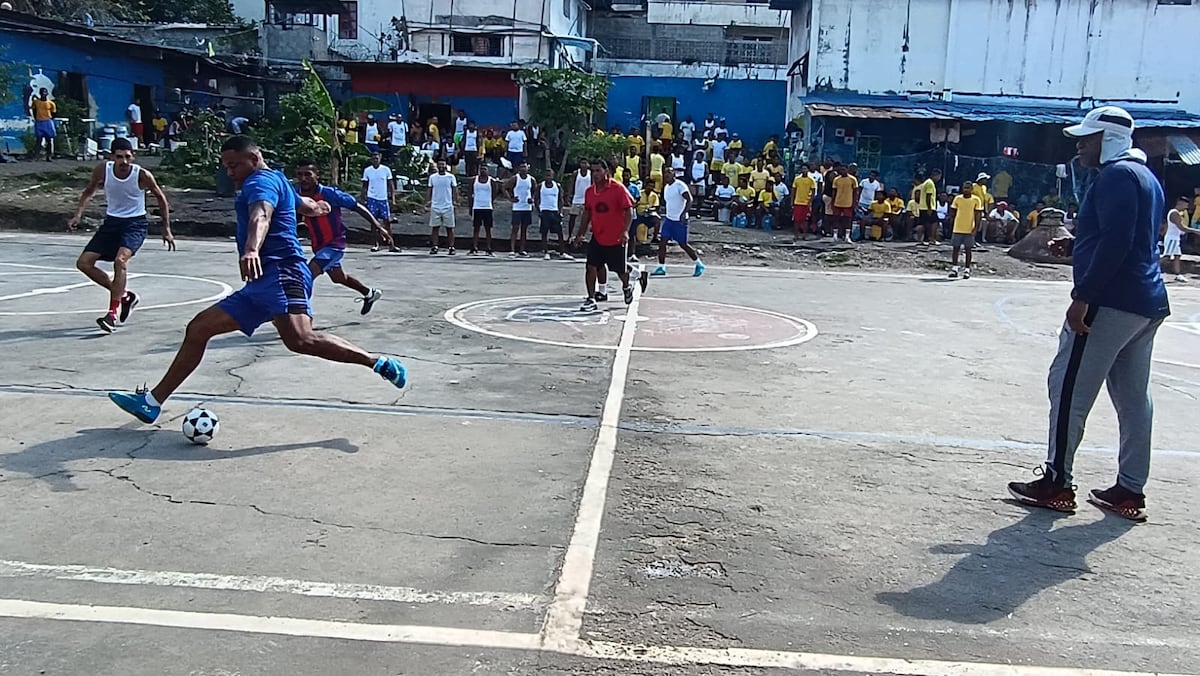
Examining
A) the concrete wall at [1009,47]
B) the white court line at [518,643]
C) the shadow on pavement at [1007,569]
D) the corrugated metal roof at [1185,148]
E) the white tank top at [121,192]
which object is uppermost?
the concrete wall at [1009,47]

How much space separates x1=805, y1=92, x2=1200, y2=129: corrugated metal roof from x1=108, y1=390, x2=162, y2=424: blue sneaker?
2247cm

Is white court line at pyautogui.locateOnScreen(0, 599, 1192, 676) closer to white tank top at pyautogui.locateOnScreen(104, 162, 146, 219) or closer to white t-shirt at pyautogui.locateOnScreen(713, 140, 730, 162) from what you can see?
white tank top at pyautogui.locateOnScreen(104, 162, 146, 219)

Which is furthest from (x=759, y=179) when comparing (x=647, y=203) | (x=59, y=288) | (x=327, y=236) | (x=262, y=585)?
(x=262, y=585)

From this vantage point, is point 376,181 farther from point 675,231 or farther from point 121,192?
point 121,192

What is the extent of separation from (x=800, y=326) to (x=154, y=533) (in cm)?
821

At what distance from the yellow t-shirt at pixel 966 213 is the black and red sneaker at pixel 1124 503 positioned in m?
14.3

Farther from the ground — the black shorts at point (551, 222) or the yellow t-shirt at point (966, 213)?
the yellow t-shirt at point (966, 213)

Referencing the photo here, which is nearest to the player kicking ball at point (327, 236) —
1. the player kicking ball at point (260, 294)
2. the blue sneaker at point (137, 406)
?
the player kicking ball at point (260, 294)

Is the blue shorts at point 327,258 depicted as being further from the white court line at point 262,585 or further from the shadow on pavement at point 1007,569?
the shadow on pavement at point 1007,569

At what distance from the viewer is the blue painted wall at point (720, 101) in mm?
35594

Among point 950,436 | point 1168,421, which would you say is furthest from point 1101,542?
point 1168,421

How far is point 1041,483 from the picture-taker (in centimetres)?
542

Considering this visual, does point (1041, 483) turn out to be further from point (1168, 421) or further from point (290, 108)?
point (290, 108)

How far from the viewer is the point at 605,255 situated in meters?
12.0
